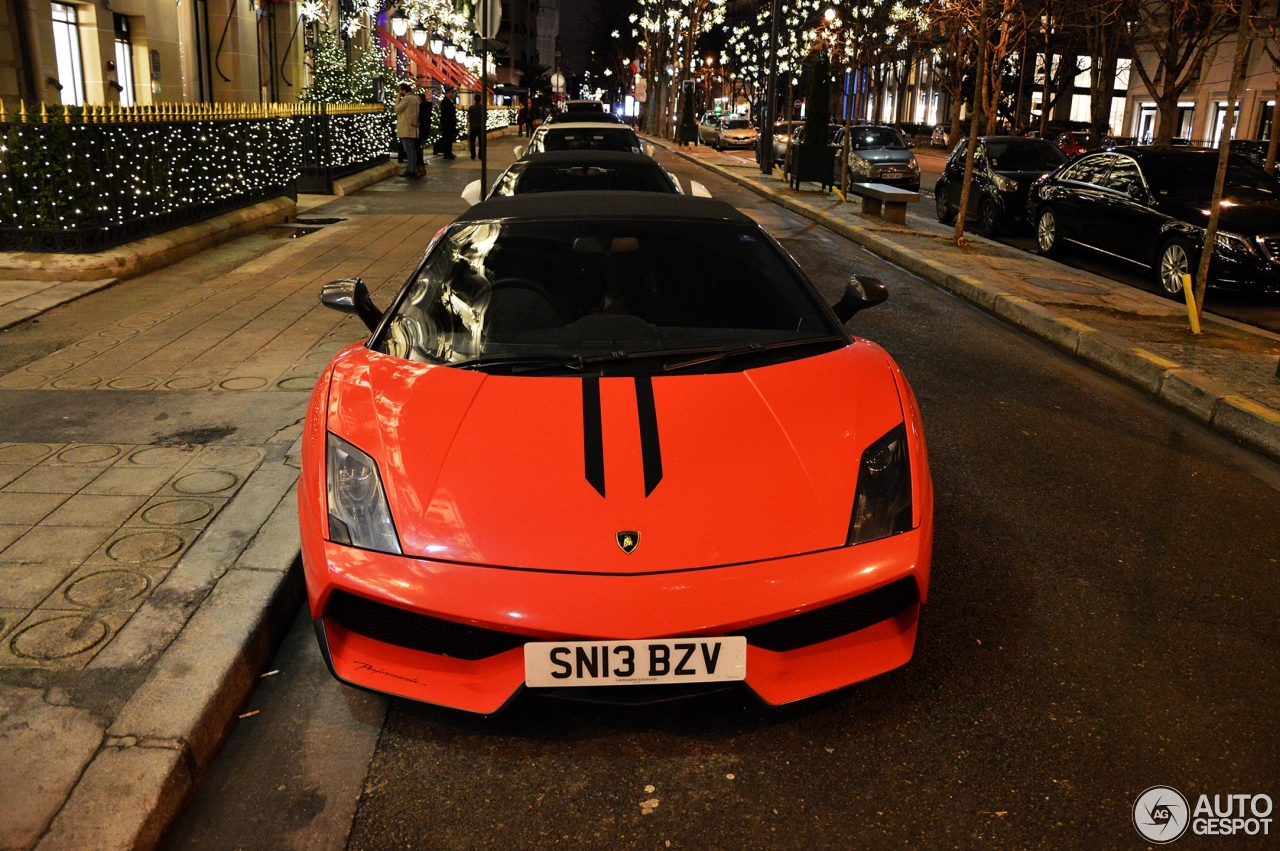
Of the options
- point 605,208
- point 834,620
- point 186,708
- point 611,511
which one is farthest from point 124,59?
point 834,620

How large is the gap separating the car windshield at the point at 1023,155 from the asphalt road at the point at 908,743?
12965 mm

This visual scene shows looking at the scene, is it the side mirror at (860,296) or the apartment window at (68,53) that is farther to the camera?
the apartment window at (68,53)

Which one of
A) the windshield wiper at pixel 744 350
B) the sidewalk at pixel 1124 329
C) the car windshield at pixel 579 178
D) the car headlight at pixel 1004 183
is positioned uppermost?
the car windshield at pixel 579 178

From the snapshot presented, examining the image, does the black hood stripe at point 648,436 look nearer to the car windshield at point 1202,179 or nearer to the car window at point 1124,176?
the car windshield at point 1202,179

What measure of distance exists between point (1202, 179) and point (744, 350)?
9.85 meters

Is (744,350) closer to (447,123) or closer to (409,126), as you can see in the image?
(409,126)

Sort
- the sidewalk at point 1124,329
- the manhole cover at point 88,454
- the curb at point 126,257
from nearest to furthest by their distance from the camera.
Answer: the manhole cover at point 88,454 → the sidewalk at point 1124,329 → the curb at point 126,257

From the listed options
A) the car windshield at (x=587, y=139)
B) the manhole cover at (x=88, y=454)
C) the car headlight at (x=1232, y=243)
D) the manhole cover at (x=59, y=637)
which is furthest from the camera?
the car windshield at (x=587, y=139)

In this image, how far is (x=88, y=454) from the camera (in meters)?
4.75

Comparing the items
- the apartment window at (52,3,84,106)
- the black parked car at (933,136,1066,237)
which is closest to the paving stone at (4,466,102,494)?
the black parked car at (933,136,1066,237)

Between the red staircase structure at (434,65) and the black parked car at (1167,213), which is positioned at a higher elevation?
the red staircase structure at (434,65)

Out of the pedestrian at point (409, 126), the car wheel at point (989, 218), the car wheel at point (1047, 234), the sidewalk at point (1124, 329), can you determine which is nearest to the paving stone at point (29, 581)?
the sidewalk at point (1124, 329)

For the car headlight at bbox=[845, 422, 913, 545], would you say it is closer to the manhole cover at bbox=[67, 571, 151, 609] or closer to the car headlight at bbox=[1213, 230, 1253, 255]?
the manhole cover at bbox=[67, 571, 151, 609]

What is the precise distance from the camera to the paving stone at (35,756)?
7.75 ft
